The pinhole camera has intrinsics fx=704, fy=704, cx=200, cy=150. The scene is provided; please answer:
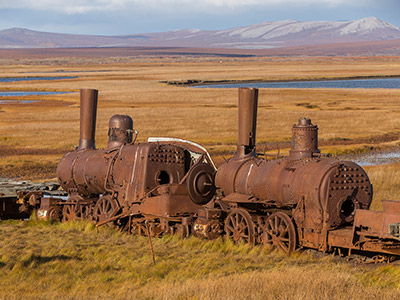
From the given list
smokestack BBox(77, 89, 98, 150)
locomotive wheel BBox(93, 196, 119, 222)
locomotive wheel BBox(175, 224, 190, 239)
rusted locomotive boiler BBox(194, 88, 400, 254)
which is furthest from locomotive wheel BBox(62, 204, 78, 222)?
rusted locomotive boiler BBox(194, 88, 400, 254)

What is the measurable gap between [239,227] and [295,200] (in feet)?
6.64

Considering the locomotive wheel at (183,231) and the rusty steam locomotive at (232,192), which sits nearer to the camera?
the rusty steam locomotive at (232,192)

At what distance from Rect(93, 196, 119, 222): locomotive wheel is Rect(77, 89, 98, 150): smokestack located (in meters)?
2.88

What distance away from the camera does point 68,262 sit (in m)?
15.3

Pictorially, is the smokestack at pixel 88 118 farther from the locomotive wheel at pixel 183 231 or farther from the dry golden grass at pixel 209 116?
the dry golden grass at pixel 209 116

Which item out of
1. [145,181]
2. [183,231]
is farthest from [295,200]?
[145,181]

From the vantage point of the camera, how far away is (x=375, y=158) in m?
38.3

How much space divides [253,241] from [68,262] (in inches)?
166

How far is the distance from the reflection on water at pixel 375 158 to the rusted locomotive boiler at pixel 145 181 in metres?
18.3

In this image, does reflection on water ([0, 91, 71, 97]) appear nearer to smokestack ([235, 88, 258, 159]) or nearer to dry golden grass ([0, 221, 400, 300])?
dry golden grass ([0, 221, 400, 300])

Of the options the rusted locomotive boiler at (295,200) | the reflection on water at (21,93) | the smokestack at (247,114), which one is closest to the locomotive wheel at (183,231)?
the rusted locomotive boiler at (295,200)

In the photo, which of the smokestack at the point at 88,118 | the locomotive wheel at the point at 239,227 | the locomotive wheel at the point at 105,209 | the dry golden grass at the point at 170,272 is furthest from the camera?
the smokestack at the point at 88,118

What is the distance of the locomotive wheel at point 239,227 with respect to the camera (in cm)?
1639

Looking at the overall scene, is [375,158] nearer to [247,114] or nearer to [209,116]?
[247,114]
